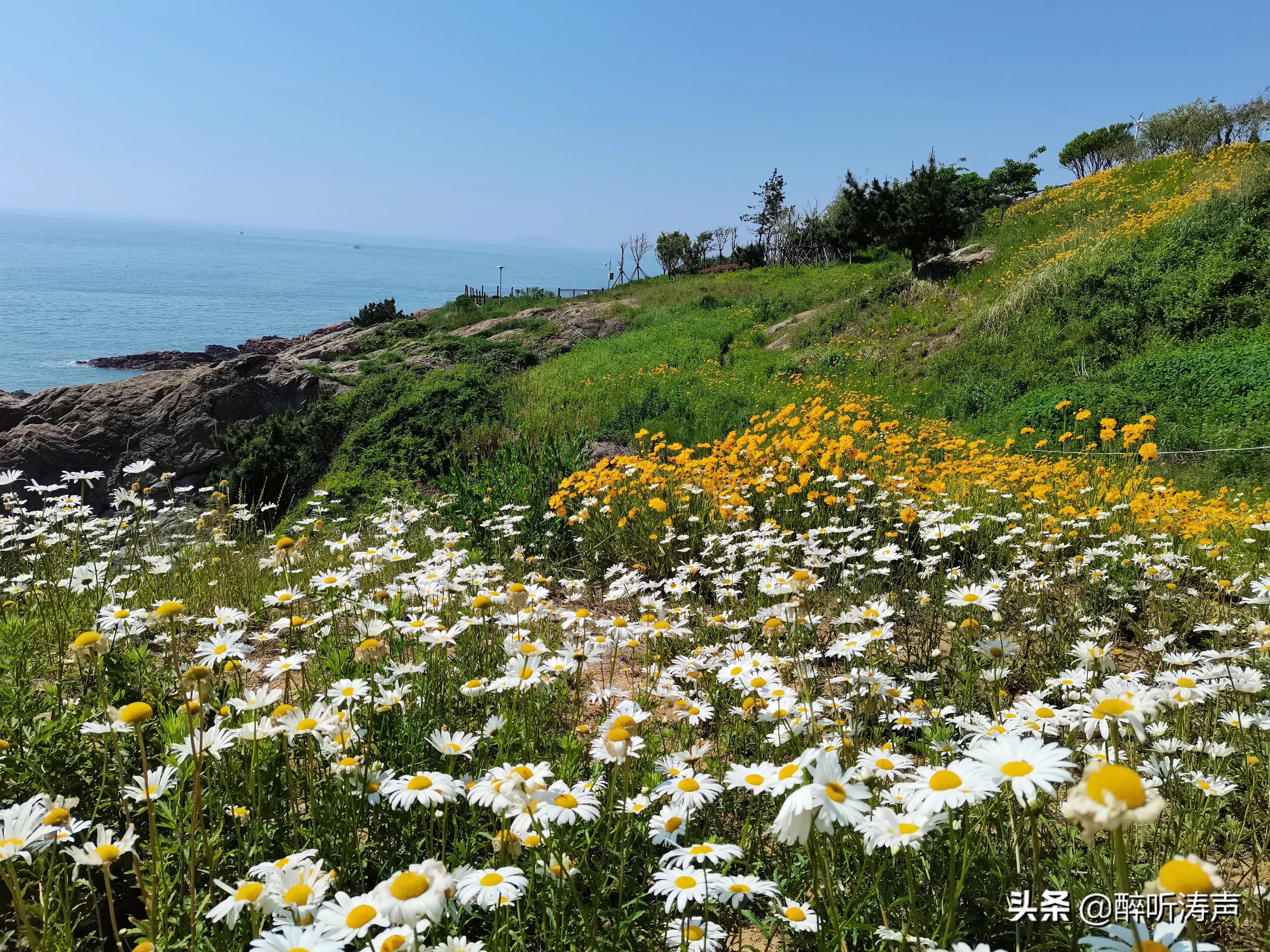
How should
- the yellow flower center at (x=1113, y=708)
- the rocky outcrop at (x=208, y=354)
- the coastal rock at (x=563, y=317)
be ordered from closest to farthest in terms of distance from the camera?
the yellow flower center at (x=1113, y=708), the coastal rock at (x=563, y=317), the rocky outcrop at (x=208, y=354)

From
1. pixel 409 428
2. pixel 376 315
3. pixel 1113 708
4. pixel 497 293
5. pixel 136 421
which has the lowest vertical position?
pixel 409 428

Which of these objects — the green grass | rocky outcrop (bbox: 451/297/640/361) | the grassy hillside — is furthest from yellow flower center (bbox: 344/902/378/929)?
rocky outcrop (bbox: 451/297/640/361)

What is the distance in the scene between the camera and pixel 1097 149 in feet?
144

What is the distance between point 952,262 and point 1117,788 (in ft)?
72.5

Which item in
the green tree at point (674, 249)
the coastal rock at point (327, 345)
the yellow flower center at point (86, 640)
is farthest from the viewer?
the green tree at point (674, 249)

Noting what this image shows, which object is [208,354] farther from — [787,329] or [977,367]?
[977,367]

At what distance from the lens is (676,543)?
5.85 m

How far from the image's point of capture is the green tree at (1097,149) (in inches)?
1574

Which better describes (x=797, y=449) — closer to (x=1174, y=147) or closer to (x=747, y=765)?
(x=747, y=765)

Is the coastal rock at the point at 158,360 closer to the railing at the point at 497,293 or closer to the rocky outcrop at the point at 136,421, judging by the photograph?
the railing at the point at 497,293

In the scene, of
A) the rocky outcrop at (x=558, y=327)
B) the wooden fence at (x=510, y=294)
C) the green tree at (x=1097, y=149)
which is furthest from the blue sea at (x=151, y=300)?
the green tree at (x=1097, y=149)

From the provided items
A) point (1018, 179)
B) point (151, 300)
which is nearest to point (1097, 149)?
point (1018, 179)

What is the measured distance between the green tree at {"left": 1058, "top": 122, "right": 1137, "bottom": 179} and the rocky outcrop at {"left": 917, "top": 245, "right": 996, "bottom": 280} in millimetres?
26020

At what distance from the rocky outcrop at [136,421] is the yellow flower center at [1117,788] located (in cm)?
1205
